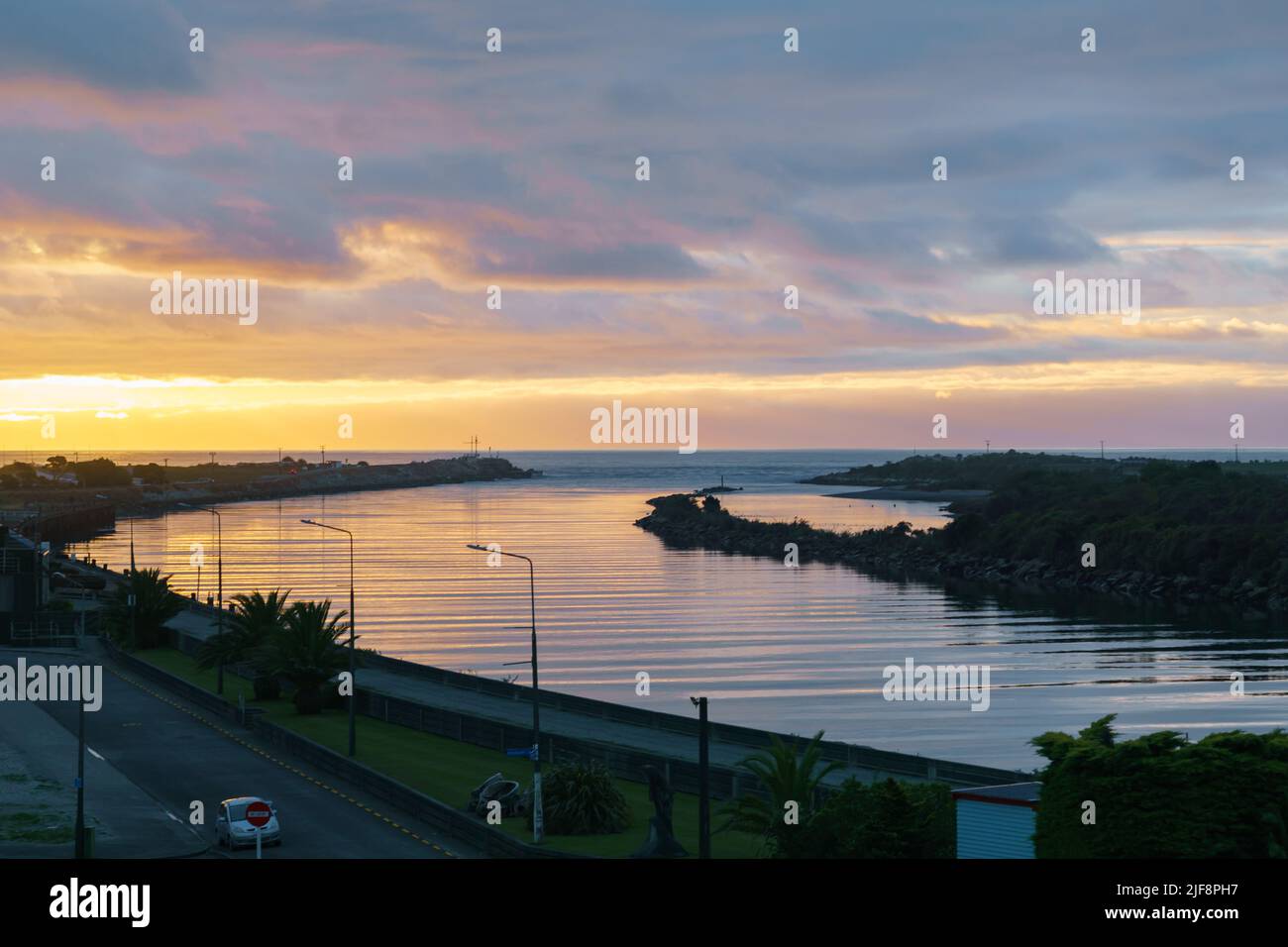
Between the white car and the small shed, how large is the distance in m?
19.7

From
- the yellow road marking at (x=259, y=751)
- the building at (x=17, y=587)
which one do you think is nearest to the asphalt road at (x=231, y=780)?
the yellow road marking at (x=259, y=751)

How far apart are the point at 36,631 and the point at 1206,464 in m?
156

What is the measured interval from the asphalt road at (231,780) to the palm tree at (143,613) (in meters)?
18.2

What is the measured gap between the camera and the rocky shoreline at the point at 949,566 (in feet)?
397

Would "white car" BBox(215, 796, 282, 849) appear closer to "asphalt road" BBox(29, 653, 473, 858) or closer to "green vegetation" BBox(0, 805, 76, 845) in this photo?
"asphalt road" BBox(29, 653, 473, 858)

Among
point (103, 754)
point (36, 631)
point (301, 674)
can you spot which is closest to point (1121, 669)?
point (301, 674)

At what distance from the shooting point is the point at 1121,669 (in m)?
85.6

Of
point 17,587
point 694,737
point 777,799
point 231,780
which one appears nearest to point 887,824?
point 777,799

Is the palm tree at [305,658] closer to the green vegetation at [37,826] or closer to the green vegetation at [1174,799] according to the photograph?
the green vegetation at [37,826]

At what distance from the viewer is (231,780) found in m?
49.7

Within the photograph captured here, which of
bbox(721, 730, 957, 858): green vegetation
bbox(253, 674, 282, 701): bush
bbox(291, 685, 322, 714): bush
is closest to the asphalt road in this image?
bbox(291, 685, 322, 714): bush

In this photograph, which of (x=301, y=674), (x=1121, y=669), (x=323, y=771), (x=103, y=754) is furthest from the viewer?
(x=1121, y=669)

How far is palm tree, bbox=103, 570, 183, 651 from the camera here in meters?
89.7
